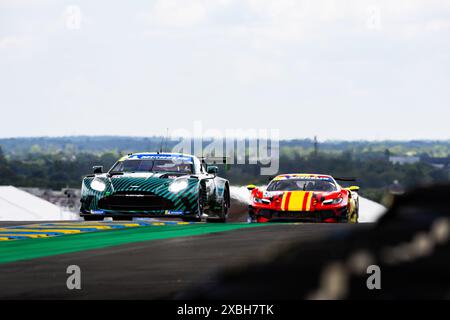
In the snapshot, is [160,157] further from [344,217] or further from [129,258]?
[129,258]

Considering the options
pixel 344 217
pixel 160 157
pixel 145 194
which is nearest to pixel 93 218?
pixel 145 194

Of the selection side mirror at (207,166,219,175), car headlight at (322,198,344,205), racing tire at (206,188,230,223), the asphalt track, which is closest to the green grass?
the asphalt track

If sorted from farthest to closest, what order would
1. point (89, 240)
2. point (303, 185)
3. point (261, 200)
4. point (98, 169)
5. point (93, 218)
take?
point (303, 185)
point (93, 218)
point (261, 200)
point (98, 169)
point (89, 240)

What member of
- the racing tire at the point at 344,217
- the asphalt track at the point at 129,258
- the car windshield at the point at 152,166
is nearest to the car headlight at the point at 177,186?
the car windshield at the point at 152,166

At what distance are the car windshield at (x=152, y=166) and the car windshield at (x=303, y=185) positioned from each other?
1.70m

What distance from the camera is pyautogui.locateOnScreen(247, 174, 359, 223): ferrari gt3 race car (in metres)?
17.2

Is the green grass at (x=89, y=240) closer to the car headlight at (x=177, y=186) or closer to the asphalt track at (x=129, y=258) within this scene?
the asphalt track at (x=129, y=258)

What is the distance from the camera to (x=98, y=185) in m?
16.8

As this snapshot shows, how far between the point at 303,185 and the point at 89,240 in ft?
22.1

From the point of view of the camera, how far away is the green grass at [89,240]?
1047cm

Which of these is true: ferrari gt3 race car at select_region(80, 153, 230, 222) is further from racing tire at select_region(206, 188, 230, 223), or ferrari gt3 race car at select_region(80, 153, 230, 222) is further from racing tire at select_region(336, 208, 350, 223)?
racing tire at select_region(336, 208, 350, 223)
